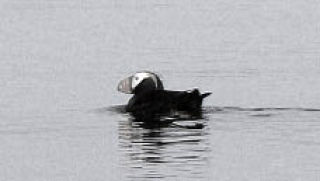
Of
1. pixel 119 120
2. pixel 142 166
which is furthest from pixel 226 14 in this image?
pixel 142 166

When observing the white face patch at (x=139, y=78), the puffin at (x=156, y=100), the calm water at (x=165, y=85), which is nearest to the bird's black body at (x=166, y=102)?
the puffin at (x=156, y=100)

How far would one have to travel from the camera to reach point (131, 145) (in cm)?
1747

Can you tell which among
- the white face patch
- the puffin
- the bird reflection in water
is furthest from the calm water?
the white face patch

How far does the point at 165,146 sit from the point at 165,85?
7487 millimetres

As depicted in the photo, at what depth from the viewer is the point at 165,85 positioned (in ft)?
80.3

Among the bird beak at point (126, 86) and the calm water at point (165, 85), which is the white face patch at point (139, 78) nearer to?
the bird beak at point (126, 86)

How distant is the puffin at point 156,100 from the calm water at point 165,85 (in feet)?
0.86

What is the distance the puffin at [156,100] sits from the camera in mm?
19344

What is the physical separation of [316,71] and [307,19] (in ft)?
39.8

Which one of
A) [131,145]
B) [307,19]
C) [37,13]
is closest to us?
[131,145]

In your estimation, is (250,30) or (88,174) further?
(250,30)

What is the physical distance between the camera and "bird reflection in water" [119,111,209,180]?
15.6m

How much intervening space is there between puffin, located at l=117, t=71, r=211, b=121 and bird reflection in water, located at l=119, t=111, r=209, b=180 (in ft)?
0.43

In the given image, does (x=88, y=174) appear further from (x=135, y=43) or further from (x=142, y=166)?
(x=135, y=43)
